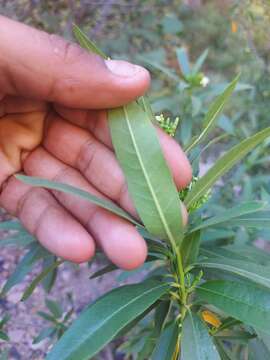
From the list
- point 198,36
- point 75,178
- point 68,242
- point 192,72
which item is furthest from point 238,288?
point 198,36

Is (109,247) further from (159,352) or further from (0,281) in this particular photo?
(0,281)

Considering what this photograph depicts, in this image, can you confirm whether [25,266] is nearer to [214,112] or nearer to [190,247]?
[190,247]

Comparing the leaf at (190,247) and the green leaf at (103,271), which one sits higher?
the leaf at (190,247)

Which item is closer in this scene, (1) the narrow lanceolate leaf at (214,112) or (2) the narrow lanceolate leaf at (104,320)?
(2) the narrow lanceolate leaf at (104,320)

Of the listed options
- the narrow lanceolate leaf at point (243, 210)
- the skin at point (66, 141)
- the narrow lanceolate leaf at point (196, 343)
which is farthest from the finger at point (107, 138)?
the narrow lanceolate leaf at point (196, 343)

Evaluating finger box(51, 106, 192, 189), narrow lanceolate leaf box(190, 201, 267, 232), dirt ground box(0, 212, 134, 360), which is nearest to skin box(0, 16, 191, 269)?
finger box(51, 106, 192, 189)

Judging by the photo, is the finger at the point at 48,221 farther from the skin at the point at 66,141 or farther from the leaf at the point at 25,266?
the leaf at the point at 25,266

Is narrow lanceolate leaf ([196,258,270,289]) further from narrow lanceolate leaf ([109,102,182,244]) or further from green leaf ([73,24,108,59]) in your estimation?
green leaf ([73,24,108,59])
